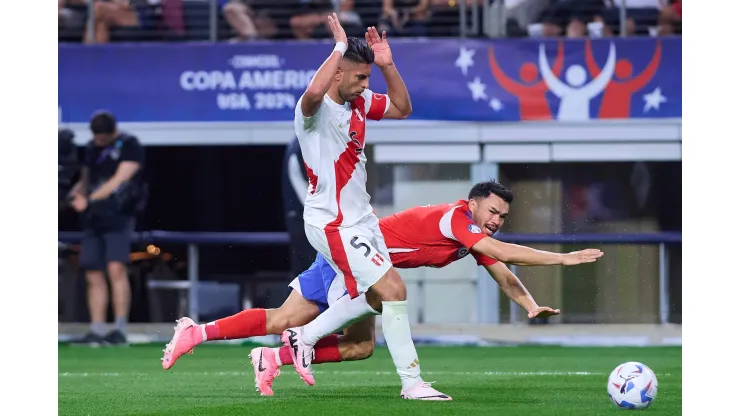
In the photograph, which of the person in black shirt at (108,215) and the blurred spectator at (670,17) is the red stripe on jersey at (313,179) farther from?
the blurred spectator at (670,17)

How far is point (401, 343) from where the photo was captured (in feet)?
23.3

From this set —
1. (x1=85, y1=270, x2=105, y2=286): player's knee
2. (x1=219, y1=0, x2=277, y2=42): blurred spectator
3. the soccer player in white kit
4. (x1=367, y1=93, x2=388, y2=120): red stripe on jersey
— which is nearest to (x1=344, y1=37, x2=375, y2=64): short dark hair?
the soccer player in white kit

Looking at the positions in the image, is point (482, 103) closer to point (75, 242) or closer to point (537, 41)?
point (537, 41)

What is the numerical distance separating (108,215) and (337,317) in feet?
18.9

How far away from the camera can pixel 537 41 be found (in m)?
13.4

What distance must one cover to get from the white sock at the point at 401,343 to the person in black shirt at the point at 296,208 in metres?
5.48

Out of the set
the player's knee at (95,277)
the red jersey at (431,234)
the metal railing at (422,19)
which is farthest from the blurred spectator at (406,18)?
the red jersey at (431,234)

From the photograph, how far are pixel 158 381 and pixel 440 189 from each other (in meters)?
5.88

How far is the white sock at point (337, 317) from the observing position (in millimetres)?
7426

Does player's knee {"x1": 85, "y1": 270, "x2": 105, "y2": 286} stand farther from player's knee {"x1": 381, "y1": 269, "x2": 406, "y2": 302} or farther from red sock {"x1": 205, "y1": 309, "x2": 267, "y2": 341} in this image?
player's knee {"x1": 381, "y1": 269, "x2": 406, "y2": 302}

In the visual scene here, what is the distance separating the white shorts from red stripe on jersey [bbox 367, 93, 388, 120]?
1.90ft

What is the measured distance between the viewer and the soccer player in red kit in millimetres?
7332

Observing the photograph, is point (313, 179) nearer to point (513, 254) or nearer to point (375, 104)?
point (375, 104)
